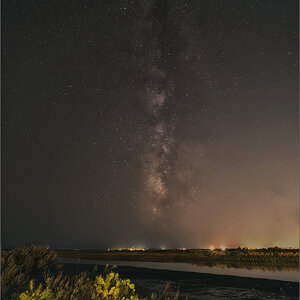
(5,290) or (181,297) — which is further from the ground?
(181,297)

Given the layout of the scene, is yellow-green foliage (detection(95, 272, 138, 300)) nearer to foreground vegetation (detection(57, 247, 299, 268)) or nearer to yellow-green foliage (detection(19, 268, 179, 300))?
yellow-green foliage (detection(19, 268, 179, 300))

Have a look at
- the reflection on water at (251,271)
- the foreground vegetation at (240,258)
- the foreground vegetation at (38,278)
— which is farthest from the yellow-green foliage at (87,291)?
the foreground vegetation at (240,258)

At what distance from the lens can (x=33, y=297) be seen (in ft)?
19.2

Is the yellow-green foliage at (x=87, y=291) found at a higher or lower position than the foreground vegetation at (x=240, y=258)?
lower

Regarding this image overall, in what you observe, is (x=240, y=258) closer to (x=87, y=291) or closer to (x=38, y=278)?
(x=38, y=278)

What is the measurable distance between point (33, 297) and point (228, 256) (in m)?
43.6

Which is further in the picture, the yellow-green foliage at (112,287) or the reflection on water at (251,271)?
the reflection on water at (251,271)

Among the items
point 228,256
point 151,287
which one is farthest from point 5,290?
point 228,256

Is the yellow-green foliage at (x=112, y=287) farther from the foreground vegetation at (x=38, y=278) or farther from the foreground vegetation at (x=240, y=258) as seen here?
the foreground vegetation at (x=240, y=258)

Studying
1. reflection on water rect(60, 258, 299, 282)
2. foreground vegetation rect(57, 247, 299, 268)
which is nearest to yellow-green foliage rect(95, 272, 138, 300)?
reflection on water rect(60, 258, 299, 282)

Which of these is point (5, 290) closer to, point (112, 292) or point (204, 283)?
point (112, 292)

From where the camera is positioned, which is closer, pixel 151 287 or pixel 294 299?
pixel 294 299

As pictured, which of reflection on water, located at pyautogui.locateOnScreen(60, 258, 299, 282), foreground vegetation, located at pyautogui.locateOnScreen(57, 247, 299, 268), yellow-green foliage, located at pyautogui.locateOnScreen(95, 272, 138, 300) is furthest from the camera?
foreground vegetation, located at pyautogui.locateOnScreen(57, 247, 299, 268)

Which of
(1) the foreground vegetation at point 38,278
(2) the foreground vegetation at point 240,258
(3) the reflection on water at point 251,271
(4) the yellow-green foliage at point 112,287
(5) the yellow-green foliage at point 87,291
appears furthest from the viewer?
(2) the foreground vegetation at point 240,258
